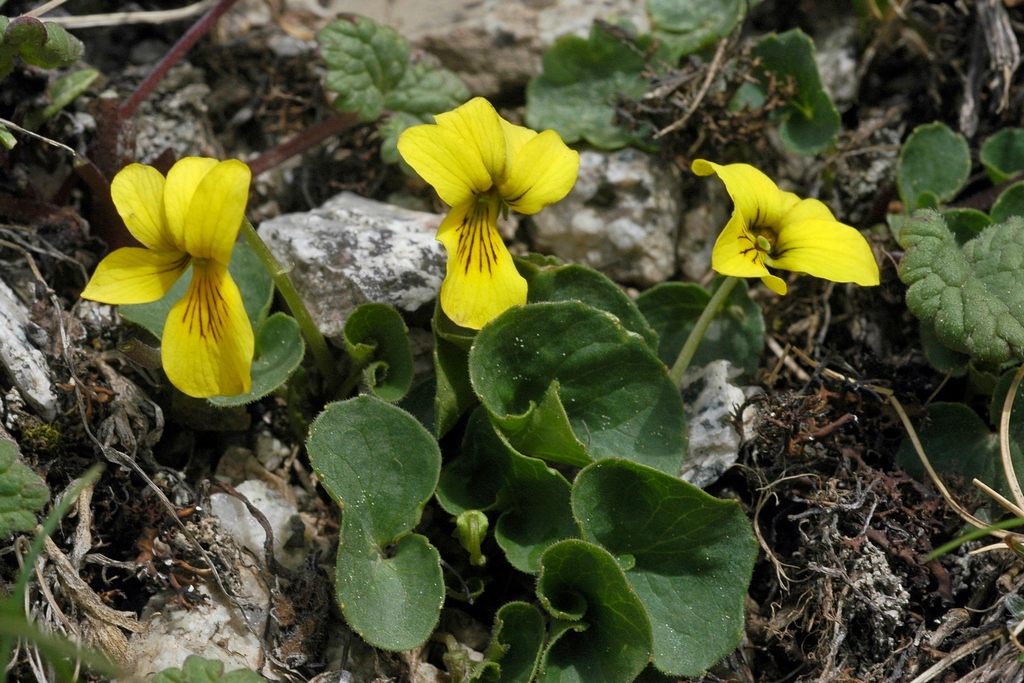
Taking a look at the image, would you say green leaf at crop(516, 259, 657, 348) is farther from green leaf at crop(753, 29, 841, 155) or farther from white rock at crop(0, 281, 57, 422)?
white rock at crop(0, 281, 57, 422)

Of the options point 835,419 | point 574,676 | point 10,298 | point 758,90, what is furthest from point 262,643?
point 758,90

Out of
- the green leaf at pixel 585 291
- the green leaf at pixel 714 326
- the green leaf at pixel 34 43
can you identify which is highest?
the green leaf at pixel 34 43

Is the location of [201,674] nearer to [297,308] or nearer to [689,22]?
[297,308]

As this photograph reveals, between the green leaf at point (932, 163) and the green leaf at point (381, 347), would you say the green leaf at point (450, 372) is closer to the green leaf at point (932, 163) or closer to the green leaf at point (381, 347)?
the green leaf at point (381, 347)

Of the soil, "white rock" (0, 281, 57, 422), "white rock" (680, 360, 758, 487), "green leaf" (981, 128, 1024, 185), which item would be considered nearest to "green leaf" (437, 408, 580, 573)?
the soil

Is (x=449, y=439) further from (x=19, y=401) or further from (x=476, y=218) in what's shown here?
(x=19, y=401)

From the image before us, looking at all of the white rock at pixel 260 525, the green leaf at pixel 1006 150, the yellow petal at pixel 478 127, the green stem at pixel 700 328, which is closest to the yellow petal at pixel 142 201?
the yellow petal at pixel 478 127
